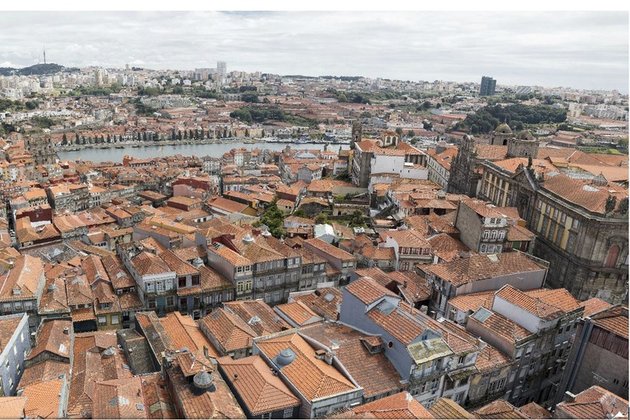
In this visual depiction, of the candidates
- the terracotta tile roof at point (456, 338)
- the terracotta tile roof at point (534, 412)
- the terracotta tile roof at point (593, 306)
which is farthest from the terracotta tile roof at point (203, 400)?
the terracotta tile roof at point (593, 306)

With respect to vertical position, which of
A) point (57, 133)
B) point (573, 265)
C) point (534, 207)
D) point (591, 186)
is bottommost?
point (57, 133)

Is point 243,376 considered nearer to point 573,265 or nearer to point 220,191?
point 573,265

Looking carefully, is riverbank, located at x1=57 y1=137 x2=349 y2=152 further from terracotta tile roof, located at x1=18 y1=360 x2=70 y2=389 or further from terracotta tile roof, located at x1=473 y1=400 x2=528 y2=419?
terracotta tile roof, located at x1=473 y1=400 x2=528 y2=419

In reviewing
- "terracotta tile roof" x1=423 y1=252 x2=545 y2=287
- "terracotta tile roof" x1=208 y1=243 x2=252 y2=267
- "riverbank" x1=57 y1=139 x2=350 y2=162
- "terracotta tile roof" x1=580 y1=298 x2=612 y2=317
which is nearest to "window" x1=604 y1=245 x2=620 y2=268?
"terracotta tile roof" x1=423 y1=252 x2=545 y2=287

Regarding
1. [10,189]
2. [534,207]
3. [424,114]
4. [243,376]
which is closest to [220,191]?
[10,189]

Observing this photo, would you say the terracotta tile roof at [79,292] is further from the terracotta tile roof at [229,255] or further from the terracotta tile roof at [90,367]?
the terracotta tile roof at [229,255]

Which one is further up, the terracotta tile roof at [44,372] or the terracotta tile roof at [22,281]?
the terracotta tile roof at [22,281]

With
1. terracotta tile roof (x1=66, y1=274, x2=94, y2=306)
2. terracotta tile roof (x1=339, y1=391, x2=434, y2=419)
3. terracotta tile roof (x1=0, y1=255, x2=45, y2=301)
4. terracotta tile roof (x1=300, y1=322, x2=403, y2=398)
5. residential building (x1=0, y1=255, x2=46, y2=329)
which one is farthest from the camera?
terracotta tile roof (x1=66, y1=274, x2=94, y2=306)
